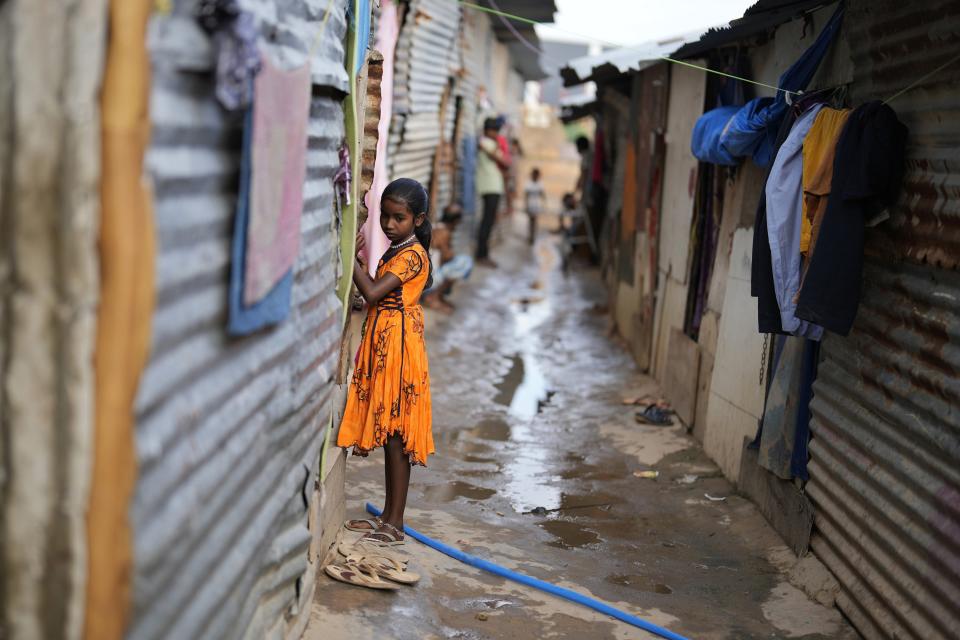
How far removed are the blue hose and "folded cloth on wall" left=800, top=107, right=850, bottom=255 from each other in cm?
174

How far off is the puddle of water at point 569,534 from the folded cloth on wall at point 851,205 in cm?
172

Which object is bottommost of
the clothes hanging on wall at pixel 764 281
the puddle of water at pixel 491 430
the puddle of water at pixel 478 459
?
the puddle of water at pixel 478 459

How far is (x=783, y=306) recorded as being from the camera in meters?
4.65

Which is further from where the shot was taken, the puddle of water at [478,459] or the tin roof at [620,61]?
→ the tin roof at [620,61]

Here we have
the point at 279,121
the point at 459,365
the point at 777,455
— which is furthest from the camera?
the point at 459,365

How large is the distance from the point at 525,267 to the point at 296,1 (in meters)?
15.9

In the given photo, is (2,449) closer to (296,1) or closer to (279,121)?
(279,121)

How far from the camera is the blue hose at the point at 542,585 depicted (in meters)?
4.11

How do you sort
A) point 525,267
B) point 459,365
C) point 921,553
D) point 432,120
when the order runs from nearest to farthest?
point 921,553, point 459,365, point 432,120, point 525,267

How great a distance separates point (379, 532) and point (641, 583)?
4.08 feet

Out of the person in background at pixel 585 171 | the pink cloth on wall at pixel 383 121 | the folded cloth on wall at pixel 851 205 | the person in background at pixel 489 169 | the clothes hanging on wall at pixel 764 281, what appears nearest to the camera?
the folded cloth on wall at pixel 851 205

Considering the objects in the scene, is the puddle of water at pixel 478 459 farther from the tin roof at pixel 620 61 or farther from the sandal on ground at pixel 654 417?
the tin roof at pixel 620 61

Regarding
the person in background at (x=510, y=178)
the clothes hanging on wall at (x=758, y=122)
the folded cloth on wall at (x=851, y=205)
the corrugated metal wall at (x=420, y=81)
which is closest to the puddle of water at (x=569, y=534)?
the folded cloth on wall at (x=851, y=205)

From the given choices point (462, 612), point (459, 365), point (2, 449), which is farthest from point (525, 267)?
point (2, 449)
